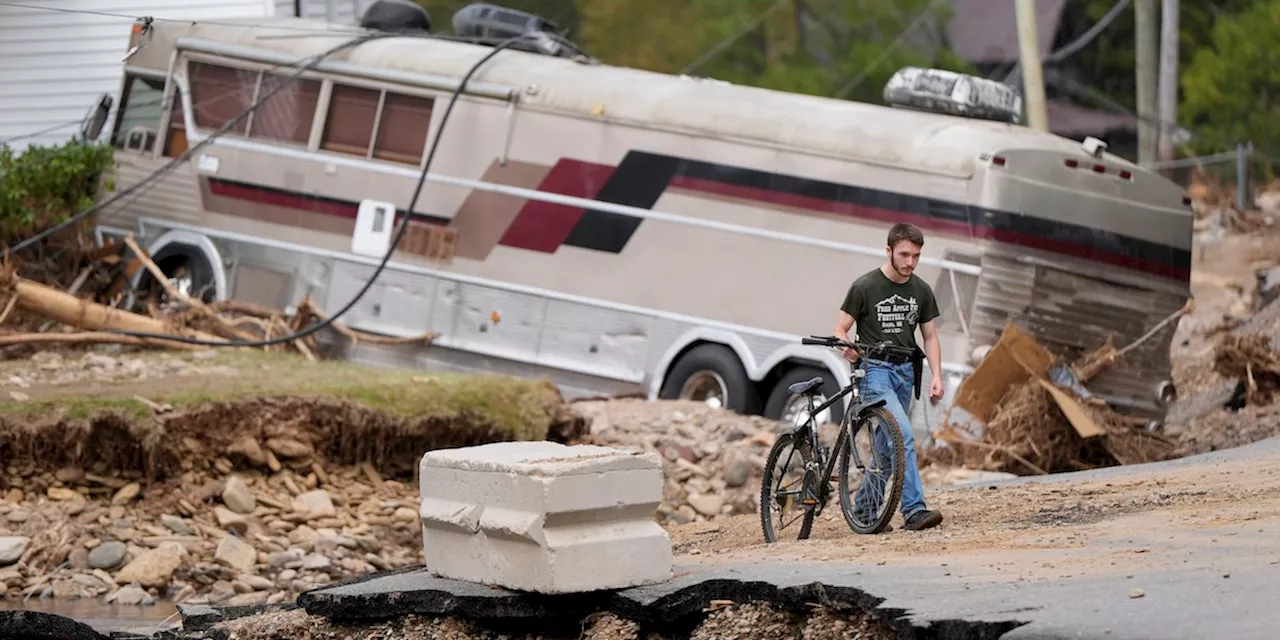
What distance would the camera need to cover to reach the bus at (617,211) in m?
17.1

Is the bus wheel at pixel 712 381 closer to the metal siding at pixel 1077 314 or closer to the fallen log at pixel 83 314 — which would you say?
the metal siding at pixel 1077 314

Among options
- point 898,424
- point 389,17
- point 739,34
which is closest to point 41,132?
point 389,17

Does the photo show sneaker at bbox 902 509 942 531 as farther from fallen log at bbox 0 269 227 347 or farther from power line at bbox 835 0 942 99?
power line at bbox 835 0 942 99

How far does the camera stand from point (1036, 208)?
666 inches

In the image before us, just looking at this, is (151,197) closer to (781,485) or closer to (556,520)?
(781,485)

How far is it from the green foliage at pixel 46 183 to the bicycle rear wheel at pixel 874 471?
36.7 feet

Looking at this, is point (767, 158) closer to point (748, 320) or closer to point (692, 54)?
point (748, 320)

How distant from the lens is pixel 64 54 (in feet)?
67.9

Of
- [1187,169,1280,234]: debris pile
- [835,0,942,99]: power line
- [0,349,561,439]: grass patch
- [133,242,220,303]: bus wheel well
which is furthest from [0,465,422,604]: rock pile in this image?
[835,0,942,99]: power line

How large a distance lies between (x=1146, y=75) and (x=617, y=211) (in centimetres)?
1732

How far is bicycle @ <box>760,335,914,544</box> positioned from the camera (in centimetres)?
1054

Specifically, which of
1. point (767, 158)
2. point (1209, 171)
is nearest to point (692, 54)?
point (1209, 171)

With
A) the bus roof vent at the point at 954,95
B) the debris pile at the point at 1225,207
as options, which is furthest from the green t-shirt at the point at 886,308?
the debris pile at the point at 1225,207

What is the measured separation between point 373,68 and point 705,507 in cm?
622
